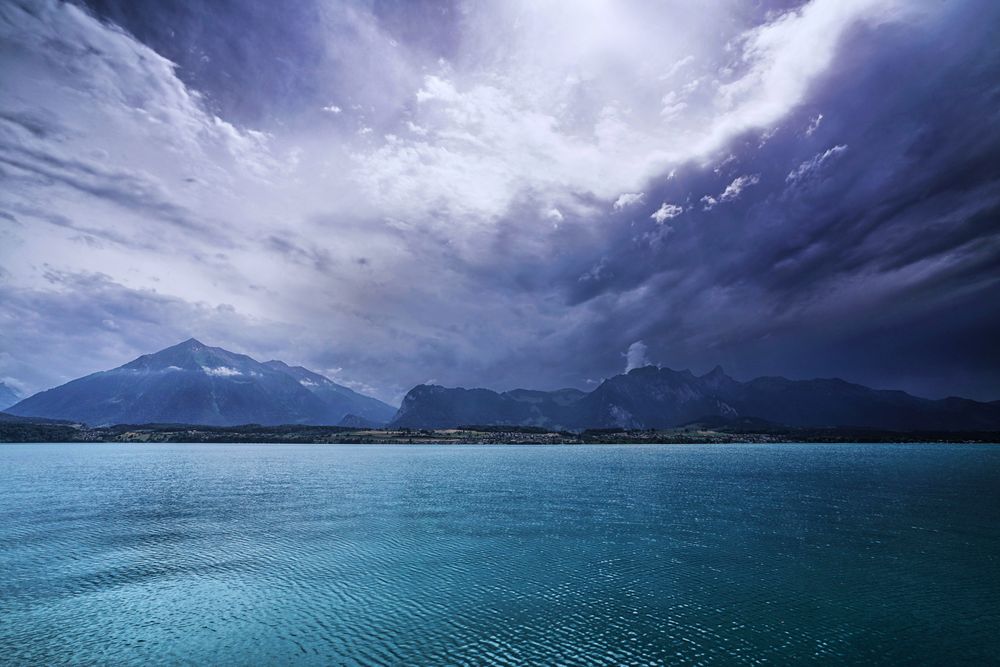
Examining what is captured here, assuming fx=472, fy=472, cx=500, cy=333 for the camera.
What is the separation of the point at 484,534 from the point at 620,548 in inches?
926

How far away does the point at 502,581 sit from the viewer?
5722cm

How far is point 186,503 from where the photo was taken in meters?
117

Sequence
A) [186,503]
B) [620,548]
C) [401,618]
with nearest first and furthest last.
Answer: [401,618] → [620,548] → [186,503]

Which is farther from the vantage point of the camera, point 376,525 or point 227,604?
point 376,525

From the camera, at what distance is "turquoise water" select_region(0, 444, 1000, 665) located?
3988 centimetres

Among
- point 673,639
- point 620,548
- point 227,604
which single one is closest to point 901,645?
point 673,639

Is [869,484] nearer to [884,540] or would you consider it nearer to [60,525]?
[884,540]

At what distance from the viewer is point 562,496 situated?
424 ft

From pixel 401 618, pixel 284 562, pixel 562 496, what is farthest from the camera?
pixel 562 496

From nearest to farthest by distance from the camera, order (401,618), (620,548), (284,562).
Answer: (401,618) → (284,562) → (620,548)

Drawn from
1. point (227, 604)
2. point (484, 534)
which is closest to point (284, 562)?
point (227, 604)

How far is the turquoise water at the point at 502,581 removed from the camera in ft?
131

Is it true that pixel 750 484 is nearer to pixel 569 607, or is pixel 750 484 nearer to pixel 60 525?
pixel 569 607

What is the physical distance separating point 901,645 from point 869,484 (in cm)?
13457
